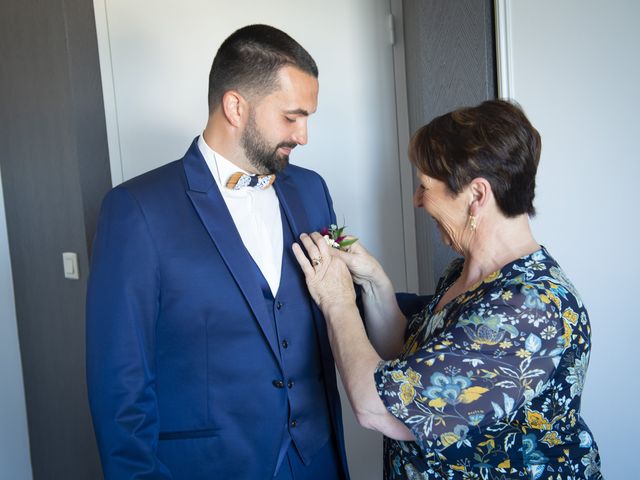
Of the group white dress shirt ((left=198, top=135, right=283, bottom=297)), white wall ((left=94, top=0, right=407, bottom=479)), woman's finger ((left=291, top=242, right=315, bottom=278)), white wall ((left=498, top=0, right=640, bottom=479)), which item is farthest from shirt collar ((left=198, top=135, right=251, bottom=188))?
white wall ((left=498, top=0, right=640, bottom=479))

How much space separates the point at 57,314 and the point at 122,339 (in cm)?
122

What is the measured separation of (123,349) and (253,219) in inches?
17.9

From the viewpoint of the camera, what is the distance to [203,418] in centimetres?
137

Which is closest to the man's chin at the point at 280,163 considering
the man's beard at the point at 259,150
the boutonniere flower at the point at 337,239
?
the man's beard at the point at 259,150

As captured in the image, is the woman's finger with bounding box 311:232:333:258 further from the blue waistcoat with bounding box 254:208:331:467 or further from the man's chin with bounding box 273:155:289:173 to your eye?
the man's chin with bounding box 273:155:289:173

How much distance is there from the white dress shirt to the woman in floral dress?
0.09 m

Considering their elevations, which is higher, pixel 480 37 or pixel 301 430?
pixel 480 37

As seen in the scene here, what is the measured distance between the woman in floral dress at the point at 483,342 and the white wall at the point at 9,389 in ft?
5.64

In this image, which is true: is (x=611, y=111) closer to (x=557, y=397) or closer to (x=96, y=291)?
(x=557, y=397)

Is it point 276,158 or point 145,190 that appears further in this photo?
point 276,158

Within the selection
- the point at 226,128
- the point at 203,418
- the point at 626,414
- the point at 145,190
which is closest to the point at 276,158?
the point at 226,128

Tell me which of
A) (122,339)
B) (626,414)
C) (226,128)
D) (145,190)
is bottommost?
(626,414)

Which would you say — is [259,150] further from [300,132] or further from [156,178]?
[156,178]

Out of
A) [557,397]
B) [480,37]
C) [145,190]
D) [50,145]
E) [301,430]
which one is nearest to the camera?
[557,397]
